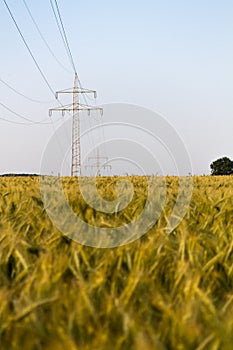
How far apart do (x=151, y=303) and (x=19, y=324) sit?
38 cm

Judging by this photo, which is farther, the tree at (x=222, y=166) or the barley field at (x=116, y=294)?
the tree at (x=222, y=166)

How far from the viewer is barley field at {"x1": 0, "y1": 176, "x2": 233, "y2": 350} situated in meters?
1.21

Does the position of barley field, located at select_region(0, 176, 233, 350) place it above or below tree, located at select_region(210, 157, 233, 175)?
below

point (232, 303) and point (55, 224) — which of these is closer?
point (232, 303)

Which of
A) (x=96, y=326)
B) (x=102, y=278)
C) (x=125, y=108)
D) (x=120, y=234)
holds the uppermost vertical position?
(x=125, y=108)

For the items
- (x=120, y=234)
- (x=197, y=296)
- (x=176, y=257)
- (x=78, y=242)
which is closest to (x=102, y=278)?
(x=197, y=296)

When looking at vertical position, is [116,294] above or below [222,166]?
below

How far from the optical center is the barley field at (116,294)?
1.21 m

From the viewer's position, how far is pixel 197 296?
155 cm

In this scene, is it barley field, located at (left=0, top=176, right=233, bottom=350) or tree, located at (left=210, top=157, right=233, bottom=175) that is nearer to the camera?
barley field, located at (left=0, top=176, right=233, bottom=350)

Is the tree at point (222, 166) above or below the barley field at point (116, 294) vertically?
above

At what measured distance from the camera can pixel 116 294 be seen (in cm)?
170

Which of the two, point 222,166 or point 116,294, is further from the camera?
point 222,166

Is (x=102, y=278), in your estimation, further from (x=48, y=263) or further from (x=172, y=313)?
(x=172, y=313)
